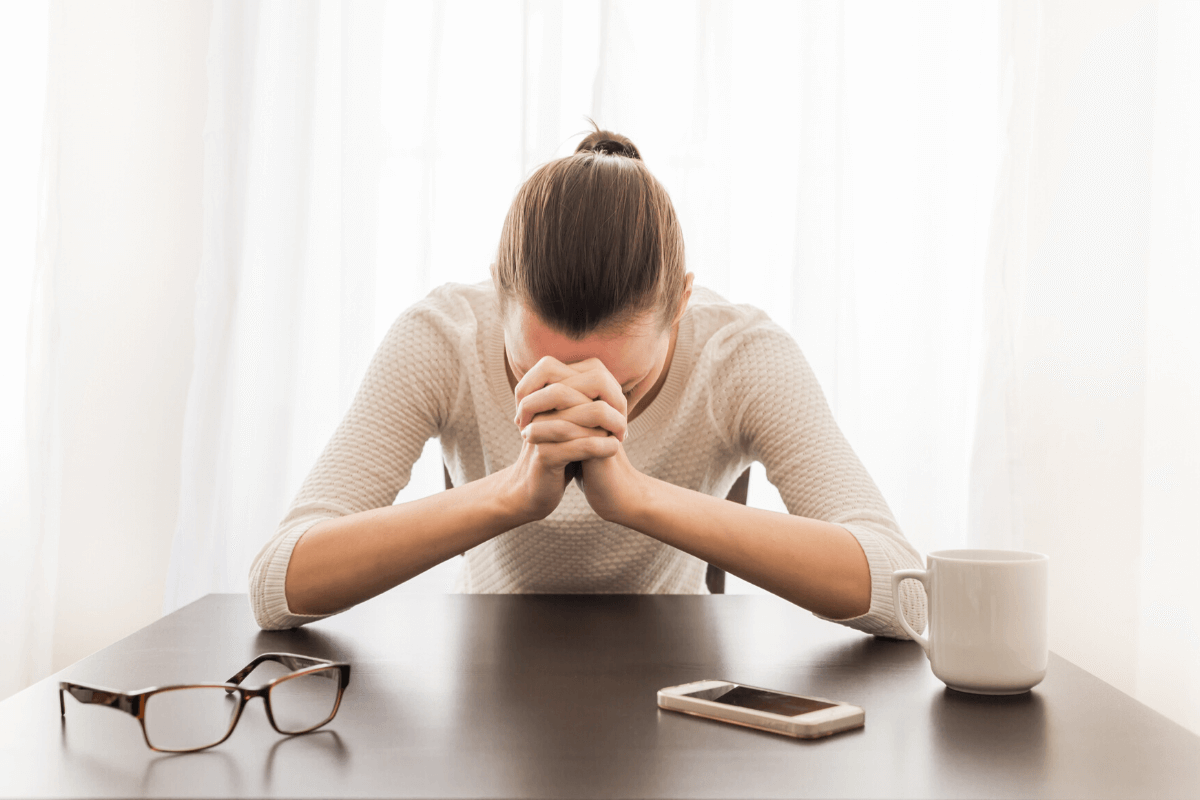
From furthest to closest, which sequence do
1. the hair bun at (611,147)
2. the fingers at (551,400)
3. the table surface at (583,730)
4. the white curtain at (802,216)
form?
1. the white curtain at (802,216)
2. the hair bun at (611,147)
3. the fingers at (551,400)
4. the table surface at (583,730)

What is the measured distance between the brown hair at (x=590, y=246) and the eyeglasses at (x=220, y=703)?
1.35ft

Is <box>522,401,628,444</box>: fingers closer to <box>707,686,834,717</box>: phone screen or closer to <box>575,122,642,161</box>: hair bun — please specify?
<box>707,686,834,717</box>: phone screen

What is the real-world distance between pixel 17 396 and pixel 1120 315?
2370mm

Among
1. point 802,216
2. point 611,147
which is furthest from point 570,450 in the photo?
point 802,216

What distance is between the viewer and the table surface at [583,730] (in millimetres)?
490

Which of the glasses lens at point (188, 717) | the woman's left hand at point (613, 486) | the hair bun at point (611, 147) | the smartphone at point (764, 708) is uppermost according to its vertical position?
the hair bun at point (611, 147)

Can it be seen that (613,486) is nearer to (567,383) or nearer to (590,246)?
(567,383)

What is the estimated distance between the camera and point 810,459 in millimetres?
1076

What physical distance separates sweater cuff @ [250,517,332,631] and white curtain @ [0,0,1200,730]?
1.13 m

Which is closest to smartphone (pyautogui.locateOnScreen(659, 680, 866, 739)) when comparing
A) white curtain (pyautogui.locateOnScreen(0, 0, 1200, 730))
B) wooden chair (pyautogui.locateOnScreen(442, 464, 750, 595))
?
wooden chair (pyautogui.locateOnScreen(442, 464, 750, 595))

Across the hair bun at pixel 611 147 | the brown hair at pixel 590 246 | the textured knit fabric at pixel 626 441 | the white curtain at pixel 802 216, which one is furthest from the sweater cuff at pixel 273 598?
the white curtain at pixel 802 216

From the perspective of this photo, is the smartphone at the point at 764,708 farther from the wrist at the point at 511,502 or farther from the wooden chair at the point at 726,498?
the wooden chair at the point at 726,498

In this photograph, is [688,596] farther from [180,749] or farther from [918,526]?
[918,526]

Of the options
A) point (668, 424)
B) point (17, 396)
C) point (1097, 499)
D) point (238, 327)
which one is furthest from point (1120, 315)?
point (17, 396)
